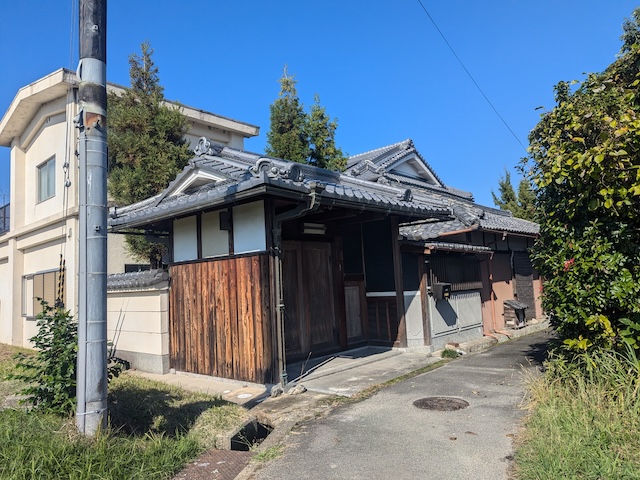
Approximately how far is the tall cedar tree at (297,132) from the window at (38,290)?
8.15 meters

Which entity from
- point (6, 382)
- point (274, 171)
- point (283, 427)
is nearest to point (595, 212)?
point (274, 171)

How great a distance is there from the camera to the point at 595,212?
4965mm

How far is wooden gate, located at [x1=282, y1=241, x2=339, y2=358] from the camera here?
8.52 m

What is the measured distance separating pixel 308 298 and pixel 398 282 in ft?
6.59

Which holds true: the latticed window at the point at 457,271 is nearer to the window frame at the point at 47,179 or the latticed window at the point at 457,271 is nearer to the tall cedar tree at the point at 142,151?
the tall cedar tree at the point at 142,151

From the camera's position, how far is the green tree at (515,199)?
75.3ft

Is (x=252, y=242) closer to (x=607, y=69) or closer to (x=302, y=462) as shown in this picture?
(x=302, y=462)

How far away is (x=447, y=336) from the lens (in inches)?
383

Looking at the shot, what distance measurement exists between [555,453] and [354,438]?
1921 millimetres

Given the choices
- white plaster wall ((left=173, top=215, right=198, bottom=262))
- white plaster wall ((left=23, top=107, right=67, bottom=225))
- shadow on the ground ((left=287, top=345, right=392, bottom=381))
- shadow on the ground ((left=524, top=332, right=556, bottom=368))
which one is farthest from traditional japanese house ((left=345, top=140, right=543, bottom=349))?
white plaster wall ((left=23, top=107, right=67, bottom=225))

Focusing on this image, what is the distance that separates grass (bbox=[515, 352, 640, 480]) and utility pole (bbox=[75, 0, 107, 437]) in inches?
149

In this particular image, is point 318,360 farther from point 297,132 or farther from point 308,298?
point 297,132

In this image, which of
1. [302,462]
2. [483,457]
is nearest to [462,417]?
[483,457]

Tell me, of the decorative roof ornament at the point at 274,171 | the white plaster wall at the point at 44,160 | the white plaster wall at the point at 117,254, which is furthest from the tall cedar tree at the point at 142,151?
the decorative roof ornament at the point at 274,171
